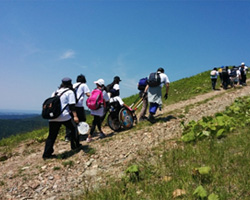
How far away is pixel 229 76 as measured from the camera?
61.4 feet

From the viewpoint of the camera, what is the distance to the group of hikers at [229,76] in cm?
1769

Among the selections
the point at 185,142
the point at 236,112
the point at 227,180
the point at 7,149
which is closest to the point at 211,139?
the point at 185,142

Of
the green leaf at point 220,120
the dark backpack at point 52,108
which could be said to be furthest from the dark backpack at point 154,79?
the dark backpack at point 52,108

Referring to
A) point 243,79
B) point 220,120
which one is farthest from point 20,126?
point 220,120

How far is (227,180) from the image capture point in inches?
123

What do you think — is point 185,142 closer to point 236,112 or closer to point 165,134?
point 165,134

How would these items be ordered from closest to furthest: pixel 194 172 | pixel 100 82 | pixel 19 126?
pixel 194 172 < pixel 100 82 < pixel 19 126

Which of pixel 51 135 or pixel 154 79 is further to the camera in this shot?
pixel 154 79

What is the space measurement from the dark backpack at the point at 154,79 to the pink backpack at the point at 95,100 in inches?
98.5

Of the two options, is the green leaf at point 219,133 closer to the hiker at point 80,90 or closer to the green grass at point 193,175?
the green grass at point 193,175

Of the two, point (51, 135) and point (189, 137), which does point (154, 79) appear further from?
point (51, 135)

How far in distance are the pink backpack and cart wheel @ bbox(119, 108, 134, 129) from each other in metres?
1.45

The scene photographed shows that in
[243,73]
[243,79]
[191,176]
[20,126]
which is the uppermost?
[243,73]

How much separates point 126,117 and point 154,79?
2200 mm
